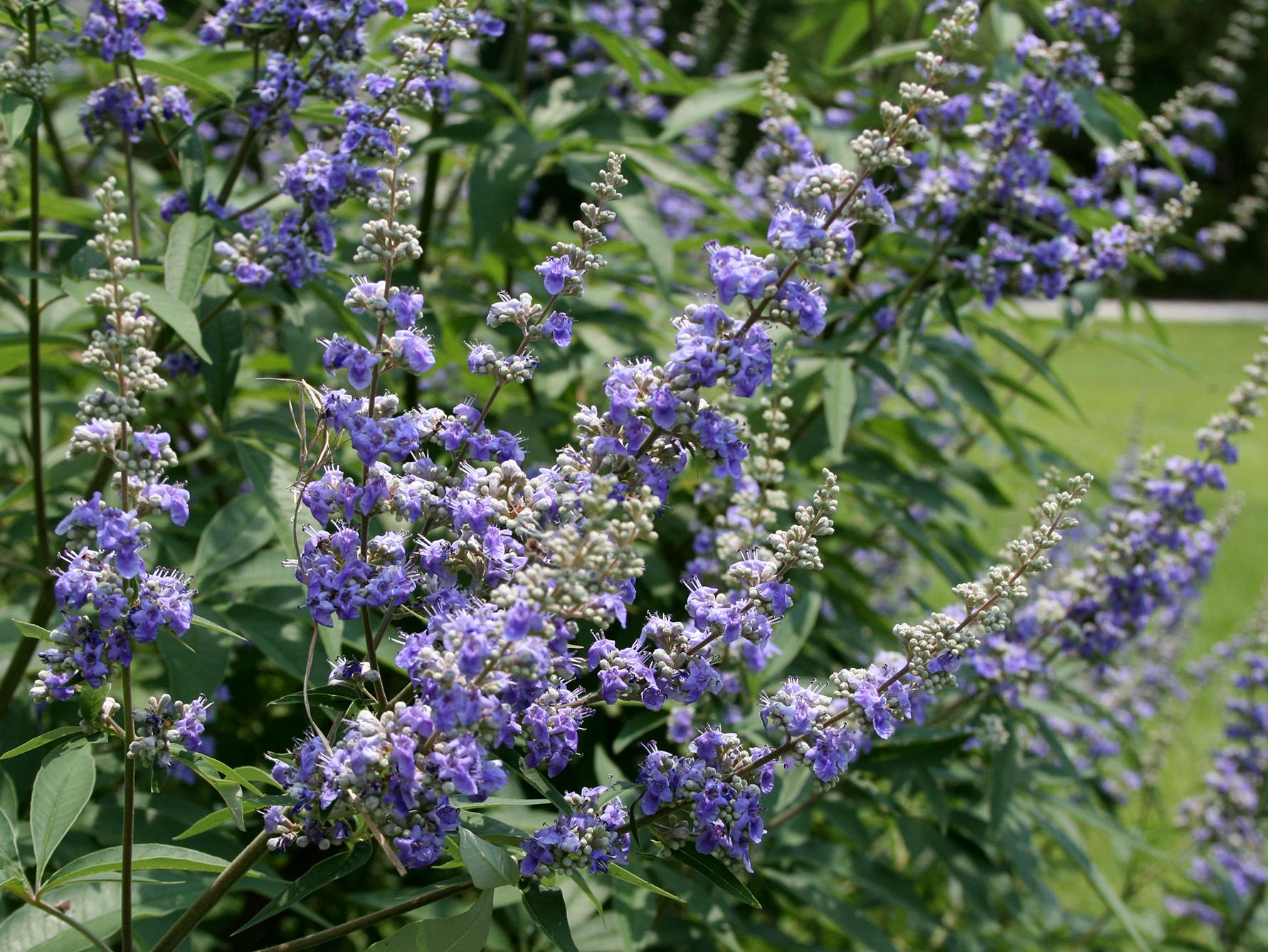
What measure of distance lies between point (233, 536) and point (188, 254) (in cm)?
79

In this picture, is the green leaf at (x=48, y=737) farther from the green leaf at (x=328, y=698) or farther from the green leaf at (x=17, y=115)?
the green leaf at (x=17, y=115)

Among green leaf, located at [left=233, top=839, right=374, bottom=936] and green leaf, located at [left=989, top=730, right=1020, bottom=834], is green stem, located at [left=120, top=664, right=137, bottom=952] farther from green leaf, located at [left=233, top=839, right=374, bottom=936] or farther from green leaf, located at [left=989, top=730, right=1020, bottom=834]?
green leaf, located at [left=989, top=730, right=1020, bottom=834]

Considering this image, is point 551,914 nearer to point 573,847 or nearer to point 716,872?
point 573,847

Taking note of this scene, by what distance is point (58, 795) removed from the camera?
2336 mm

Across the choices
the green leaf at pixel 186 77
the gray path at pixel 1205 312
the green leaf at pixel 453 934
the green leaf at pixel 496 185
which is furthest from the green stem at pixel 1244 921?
the gray path at pixel 1205 312

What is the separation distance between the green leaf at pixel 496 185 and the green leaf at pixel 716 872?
225 cm

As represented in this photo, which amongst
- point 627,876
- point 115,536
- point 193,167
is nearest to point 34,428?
point 193,167

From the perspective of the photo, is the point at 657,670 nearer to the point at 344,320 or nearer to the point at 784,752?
the point at 784,752

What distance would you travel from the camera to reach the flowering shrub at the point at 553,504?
1983 millimetres

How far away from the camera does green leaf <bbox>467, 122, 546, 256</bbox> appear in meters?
3.81

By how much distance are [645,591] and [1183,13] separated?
35663 millimetres

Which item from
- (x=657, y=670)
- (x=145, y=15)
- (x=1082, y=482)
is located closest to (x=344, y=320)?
(x=145, y=15)

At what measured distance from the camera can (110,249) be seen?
224 centimetres

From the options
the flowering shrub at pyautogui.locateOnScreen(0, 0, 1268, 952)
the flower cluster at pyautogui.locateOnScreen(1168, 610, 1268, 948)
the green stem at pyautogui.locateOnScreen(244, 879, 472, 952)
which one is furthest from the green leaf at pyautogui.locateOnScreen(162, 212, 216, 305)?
the flower cluster at pyautogui.locateOnScreen(1168, 610, 1268, 948)
